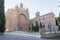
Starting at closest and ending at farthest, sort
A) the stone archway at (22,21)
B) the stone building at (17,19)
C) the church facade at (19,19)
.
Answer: the church facade at (19,19) < the stone building at (17,19) < the stone archway at (22,21)

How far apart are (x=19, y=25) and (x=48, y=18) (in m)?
12.3

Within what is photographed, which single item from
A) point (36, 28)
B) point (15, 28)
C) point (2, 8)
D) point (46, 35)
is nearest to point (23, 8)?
point (15, 28)

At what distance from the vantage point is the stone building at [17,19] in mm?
61600

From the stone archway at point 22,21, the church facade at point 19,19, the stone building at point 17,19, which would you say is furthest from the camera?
the stone archway at point 22,21

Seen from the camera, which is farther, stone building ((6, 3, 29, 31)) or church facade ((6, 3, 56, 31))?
stone building ((6, 3, 29, 31))

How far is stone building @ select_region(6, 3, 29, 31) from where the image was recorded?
61.6 meters

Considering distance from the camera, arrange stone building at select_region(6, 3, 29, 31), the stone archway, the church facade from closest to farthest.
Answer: the church facade
stone building at select_region(6, 3, 29, 31)
the stone archway

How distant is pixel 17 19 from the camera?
2445 inches

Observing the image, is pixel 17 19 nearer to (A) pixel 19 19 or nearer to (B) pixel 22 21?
(A) pixel 19 19

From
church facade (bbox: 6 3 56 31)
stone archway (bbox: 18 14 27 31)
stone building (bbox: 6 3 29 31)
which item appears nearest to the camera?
church facade (bbox: 6 3 56 31)

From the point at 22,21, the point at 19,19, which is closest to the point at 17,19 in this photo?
the point at 19,19

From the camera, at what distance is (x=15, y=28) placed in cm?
6088

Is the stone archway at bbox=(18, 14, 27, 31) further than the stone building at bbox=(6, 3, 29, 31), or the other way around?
the stone archway at bbox=(18, 14, 27, 31)

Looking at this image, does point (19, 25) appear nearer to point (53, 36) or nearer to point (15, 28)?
point (15, 28)
